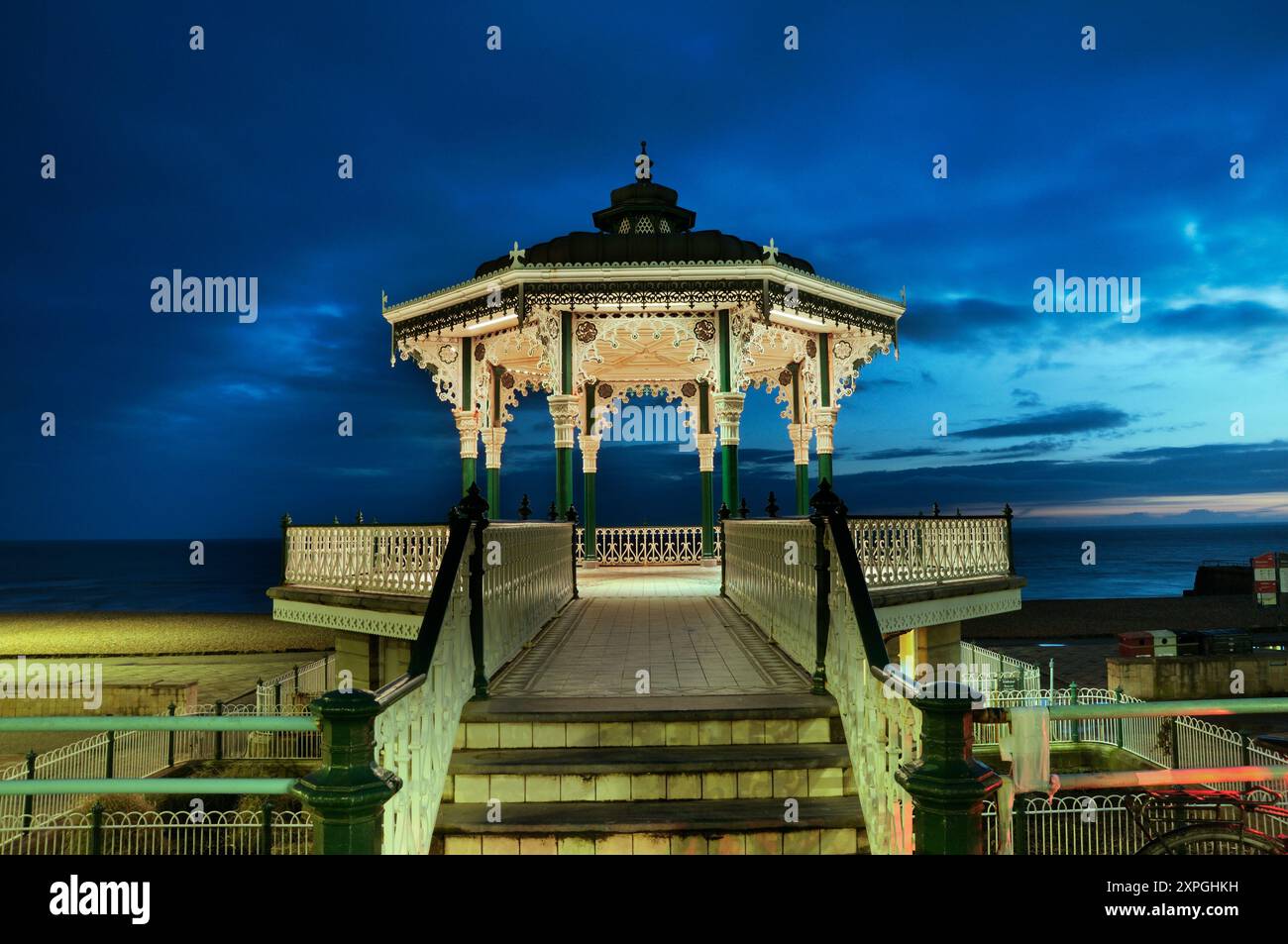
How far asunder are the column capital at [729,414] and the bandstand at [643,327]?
1.1 inches

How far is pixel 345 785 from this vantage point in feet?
10.7

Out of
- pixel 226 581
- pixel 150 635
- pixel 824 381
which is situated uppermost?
pixel 824 381

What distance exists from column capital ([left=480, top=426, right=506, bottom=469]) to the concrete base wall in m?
15.3

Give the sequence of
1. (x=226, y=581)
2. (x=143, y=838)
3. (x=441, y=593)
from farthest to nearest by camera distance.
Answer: (x=226, y=581) → (x=143, y=838) → (x=441, y=593)

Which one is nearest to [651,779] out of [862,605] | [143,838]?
[862,605]

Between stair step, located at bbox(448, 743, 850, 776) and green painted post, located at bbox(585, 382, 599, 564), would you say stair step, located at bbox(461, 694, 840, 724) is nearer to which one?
stair step, located at bbox(448, 743, 850, 776)

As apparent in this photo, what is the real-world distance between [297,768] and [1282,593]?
37571 millimetres

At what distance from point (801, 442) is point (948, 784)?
55.4ft

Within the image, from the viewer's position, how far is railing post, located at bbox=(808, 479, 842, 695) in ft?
21.2

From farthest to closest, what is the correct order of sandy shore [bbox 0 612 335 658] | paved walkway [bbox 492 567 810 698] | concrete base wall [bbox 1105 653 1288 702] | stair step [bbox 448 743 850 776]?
sandy shore [bbox 0 612 335 658] → concrete base wall [bbox 1105 653 1288 702] → paved walkway [bbox 492 567 810 698] → stair step [bbox 448 743 850 776]

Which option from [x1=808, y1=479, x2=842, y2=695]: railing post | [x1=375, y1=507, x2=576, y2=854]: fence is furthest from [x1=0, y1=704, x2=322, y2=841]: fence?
[x1=808, y1=479, x2=842, y2=695]: railing post

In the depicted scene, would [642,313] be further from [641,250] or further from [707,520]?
[707,520]

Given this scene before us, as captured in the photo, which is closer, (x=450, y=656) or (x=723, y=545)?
(x=450, y=656)
